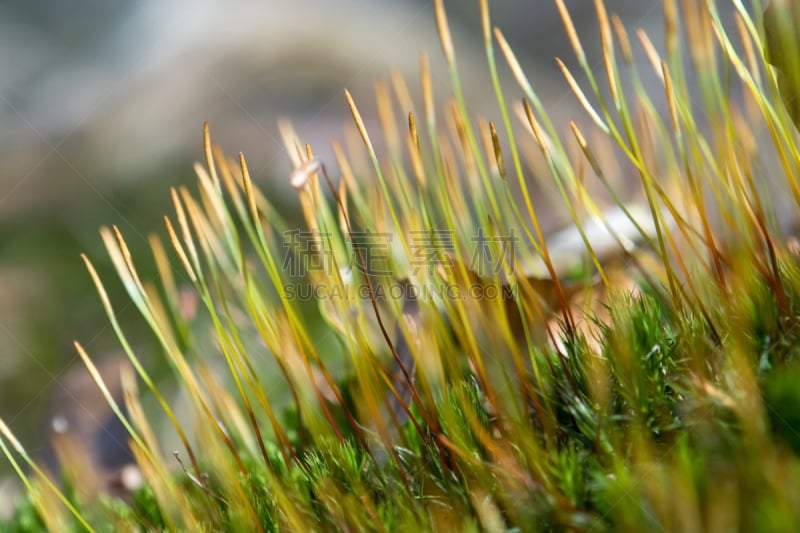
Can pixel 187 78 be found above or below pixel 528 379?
above

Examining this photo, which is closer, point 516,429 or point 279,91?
point 516,429

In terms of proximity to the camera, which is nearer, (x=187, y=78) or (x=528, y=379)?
(x=528, y=379)

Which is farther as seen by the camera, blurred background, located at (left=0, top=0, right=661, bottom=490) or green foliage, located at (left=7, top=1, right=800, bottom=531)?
blurred background, located at (left=0, top=0, right=661, bottom=490)

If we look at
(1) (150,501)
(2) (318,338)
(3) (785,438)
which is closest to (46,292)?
(2) (318,338)

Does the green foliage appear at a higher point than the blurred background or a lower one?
lower

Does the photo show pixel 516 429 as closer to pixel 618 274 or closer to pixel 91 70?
pixel 618 274

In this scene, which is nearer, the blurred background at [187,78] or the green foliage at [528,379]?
the green foliage at [528,379]

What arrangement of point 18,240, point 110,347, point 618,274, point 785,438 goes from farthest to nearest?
point 18,240 → point 110,347 → point 618,274 → point 785,438

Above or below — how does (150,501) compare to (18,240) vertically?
below
